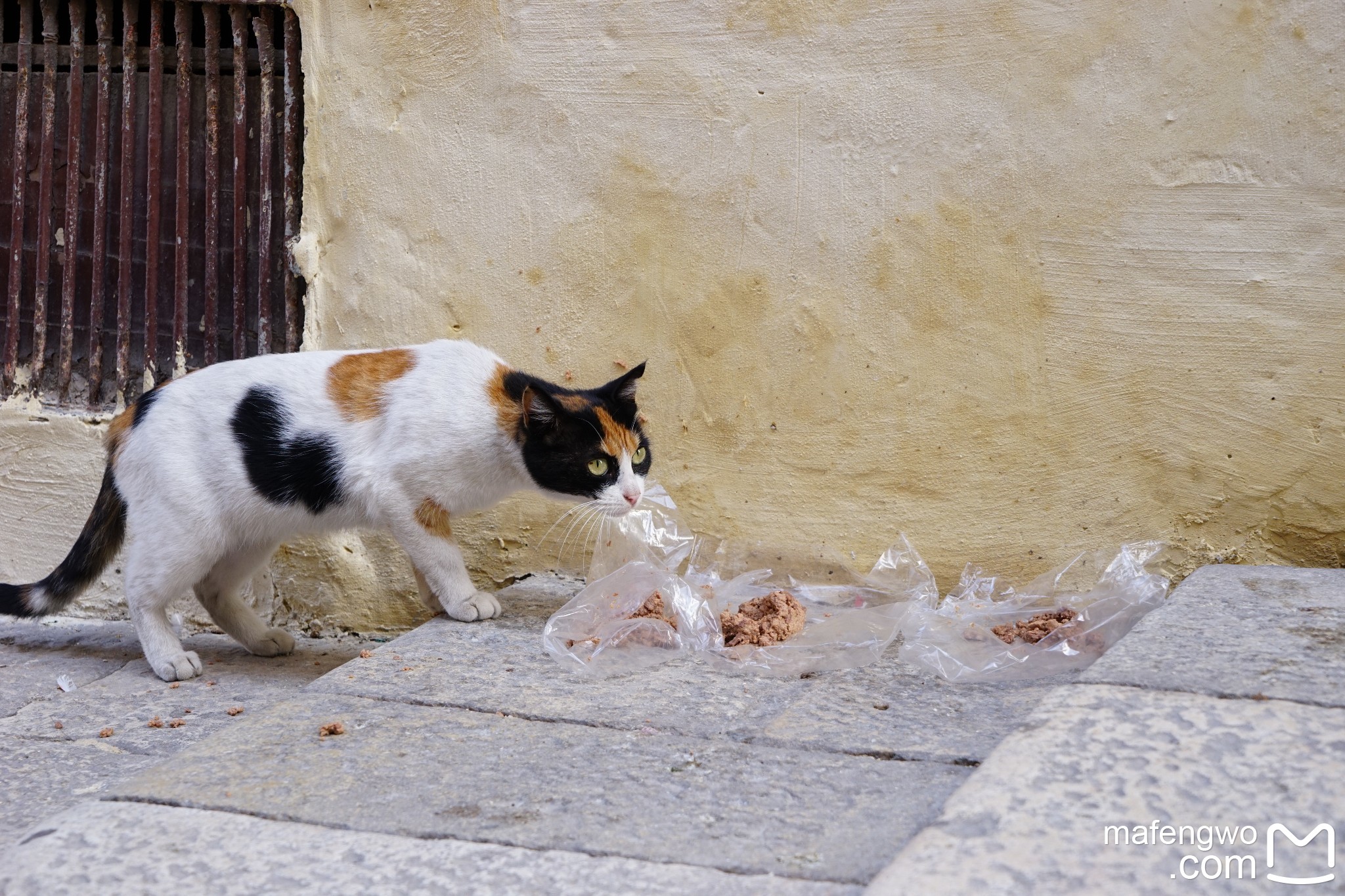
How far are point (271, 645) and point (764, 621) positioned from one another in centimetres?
170

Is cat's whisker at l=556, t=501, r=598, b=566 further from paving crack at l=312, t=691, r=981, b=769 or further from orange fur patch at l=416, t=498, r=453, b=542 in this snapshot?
paving crack at l=312, t=691, r=981, b=769

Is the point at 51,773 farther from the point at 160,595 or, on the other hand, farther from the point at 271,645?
the point at 271,645

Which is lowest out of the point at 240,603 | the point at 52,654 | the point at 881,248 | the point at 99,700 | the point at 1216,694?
the point at 52,654

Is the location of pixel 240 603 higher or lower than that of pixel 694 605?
lower

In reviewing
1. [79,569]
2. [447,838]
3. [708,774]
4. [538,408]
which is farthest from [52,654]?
[708,774]

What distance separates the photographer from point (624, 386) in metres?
3.12

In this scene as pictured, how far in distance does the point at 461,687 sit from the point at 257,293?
77.8 inches

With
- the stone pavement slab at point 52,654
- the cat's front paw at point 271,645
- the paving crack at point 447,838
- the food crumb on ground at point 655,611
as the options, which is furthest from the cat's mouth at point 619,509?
the stone pavement slab at point 52,654

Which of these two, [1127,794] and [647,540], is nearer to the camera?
[1127,794]

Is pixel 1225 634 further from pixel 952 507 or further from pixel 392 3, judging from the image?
pixel 392 3

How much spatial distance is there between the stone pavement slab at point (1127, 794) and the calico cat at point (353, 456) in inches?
62.8

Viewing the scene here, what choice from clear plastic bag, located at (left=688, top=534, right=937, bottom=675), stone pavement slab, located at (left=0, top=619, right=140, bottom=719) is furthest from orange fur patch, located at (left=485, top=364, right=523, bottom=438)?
stone pavement slab, located at (left=0, top=619, right=140, bottom=719)

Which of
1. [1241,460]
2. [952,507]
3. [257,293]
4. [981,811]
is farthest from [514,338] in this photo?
[981,811]

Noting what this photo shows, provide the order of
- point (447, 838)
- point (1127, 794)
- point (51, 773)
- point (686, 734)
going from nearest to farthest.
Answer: point (1127, 794), point (447, 838), point (686, 734), point (51, 773)
